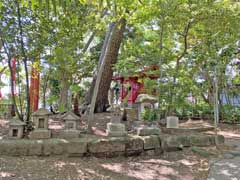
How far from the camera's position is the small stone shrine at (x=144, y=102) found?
7438 mm

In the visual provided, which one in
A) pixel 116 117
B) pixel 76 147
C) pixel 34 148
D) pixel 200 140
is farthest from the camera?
pixel 200 140

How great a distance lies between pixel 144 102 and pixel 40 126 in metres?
3.69

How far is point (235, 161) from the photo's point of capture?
454 centimetres

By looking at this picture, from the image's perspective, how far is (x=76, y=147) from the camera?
4.52 meters

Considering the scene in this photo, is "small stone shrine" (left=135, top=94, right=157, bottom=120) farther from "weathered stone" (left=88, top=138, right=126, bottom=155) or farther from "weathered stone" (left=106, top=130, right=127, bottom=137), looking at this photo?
"weathered stone" (left=88, top=138, right=126, bottom=155)

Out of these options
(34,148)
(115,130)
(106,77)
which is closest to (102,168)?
(115,130)

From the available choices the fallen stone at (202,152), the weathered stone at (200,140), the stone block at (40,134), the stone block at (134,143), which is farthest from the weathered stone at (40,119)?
the weathered stone at (200,140)

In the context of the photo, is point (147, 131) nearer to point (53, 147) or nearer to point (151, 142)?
point (151, 142)

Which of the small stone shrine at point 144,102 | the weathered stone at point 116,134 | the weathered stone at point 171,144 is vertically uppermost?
the small stone shrine at point 144,102

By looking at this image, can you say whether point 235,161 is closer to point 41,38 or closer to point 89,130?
point 89,130

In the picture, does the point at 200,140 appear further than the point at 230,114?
No

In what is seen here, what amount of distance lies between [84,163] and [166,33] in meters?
4.72

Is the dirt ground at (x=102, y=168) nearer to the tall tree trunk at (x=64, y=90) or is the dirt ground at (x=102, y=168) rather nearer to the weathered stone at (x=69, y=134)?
the weathered stone at (x=69, y=134)

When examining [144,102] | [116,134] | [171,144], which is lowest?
[171,144]
